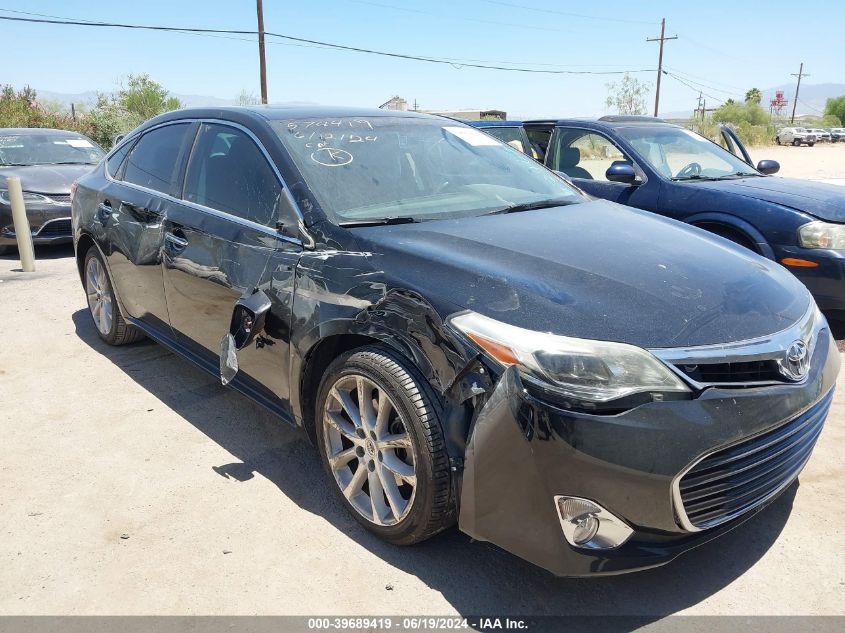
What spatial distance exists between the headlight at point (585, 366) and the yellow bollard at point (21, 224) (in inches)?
280

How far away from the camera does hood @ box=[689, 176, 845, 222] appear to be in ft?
16.3

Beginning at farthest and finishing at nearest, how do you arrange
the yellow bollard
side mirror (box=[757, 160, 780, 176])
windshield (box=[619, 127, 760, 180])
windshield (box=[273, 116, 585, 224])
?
the yellow bollard, side mirror (box=[757, 160, 780, 176]), windshield (box=[619, 127, 760, 180]), windshield (box=[273, 116, 585, 224])

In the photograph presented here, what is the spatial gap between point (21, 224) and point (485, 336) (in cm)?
718

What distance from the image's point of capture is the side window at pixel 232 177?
3.16m

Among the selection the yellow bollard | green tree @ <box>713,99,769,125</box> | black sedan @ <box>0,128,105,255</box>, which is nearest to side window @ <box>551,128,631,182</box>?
the yellow bollard

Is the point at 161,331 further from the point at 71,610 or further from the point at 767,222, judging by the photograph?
the point at 767,222

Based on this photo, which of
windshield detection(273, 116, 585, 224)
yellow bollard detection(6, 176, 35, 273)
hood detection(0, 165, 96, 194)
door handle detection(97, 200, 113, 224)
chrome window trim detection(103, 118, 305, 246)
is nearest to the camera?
chrome window trim detection(103, 118, 305, 246)

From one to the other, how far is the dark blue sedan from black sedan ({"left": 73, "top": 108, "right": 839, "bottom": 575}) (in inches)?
80.3

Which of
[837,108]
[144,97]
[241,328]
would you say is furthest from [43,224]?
[837,108]

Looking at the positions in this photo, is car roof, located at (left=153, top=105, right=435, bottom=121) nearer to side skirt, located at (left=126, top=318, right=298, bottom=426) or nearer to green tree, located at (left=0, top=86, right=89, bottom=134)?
side skirt, located at (left=126, top=318, right=298, bottom=426)

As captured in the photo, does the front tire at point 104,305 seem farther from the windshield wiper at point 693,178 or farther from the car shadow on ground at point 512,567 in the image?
the windshield wiper at point 693,178

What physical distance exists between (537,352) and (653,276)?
69 cm

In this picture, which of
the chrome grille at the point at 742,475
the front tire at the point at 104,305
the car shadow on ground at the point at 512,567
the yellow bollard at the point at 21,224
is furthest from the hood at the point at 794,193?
the yellow bollard at the point at 21,224

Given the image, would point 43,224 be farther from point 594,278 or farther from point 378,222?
point 594,278
